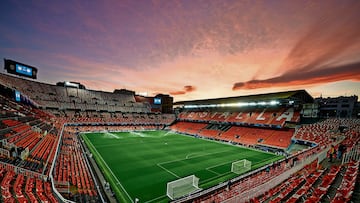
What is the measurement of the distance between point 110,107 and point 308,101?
173ft

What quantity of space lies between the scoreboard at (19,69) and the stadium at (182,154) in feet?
0.64

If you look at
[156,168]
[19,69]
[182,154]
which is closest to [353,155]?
[156,168]

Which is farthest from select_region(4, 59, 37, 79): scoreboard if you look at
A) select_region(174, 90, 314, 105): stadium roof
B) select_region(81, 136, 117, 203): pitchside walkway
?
select_region(174, 90, 314, 105): stadium roof

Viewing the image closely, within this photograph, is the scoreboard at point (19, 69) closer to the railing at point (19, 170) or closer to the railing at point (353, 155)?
the railing at point (19, 170)

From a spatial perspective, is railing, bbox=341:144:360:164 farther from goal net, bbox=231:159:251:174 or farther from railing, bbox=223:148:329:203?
goal net, bbox=231:159:251:174

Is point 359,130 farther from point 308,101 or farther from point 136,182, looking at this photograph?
point 136,182

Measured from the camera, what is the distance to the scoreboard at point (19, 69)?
93.1 feet

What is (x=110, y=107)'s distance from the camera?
50.4 metres

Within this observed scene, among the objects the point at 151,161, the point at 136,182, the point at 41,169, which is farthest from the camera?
the point at 151,161

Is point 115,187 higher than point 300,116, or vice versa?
point 300,116

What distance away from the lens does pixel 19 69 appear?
30.3 m

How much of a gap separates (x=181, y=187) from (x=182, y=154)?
30.5ft

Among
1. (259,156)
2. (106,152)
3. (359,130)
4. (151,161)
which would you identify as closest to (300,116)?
(359,130)

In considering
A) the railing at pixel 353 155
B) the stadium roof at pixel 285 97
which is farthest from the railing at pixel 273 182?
the stadium roof at pixel 285 97
